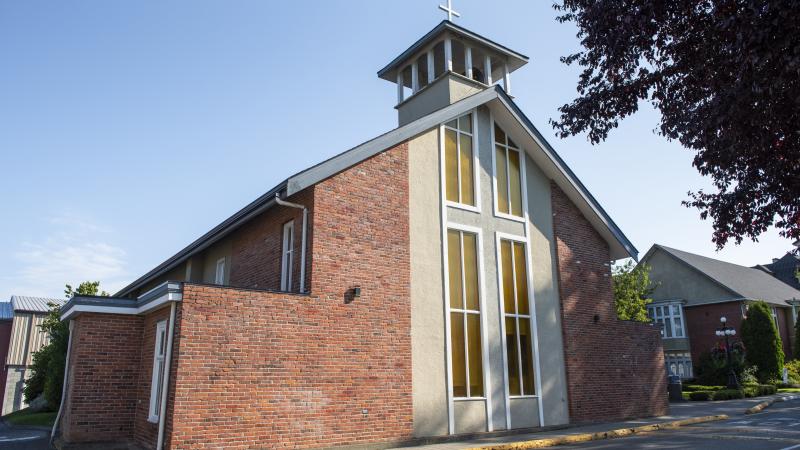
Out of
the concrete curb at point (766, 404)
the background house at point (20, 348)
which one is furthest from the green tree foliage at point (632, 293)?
the background house at point (20, 348)

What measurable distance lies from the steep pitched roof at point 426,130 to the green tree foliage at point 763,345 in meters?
19.9

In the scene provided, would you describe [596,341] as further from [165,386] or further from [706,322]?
[706,322]

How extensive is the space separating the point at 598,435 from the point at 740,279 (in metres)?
32.5

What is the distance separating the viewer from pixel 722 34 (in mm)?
9555

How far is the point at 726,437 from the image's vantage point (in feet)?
42.4

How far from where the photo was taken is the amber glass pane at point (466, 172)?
599 inches

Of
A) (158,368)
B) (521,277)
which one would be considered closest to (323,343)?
(158,368)

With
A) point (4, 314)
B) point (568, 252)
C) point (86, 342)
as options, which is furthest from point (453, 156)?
point (4, 314)

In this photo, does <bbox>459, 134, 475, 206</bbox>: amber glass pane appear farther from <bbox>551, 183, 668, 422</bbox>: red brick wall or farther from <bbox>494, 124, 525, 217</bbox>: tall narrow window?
<bbox>551, 183, 668, 422</bbox>: red brick wall

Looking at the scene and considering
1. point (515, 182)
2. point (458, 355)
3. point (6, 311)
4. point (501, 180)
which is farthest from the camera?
point (6, 311)

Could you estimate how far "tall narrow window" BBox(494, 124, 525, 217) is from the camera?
52.7 feet

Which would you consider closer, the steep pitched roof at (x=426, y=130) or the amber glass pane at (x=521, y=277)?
the steep pitched roof at (x=426, y=130)

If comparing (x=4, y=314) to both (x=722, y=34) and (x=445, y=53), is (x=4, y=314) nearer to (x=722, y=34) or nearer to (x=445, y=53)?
(x=445, y=53)

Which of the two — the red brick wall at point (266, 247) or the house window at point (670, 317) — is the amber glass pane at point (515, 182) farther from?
the house window at point (670, 317)
